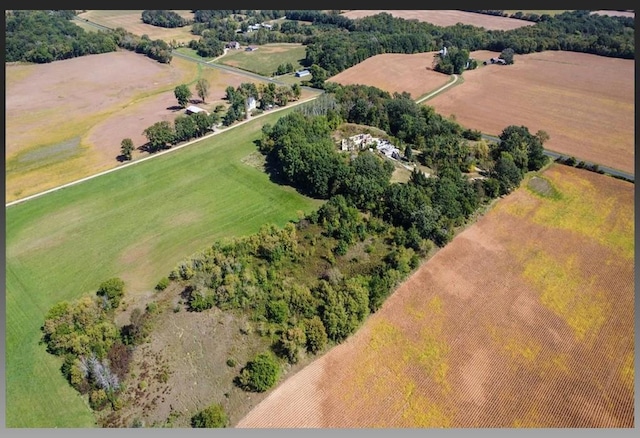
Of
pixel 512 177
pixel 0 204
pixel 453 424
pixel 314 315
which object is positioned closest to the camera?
pixel 453 424

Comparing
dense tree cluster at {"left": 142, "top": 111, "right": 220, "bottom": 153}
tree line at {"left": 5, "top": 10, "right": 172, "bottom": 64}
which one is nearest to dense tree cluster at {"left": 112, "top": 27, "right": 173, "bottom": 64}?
tree line at {"left": 5, "top": 10, "right": 172, "bottom": 64}

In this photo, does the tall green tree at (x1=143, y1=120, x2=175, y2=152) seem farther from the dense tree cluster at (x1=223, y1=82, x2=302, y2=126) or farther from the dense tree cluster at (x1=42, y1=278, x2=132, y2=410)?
the dense tree cluster at (x1=42, y1=278, x2=132, y2=410)

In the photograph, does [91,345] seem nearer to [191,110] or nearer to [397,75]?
[191,110]

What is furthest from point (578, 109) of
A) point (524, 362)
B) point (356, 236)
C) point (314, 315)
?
point (314, 315)

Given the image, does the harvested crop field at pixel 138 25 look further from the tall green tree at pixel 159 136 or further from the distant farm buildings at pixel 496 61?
the distant farm buildings at pixel 496 61

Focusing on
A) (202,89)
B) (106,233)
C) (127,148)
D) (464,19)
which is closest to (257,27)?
(464,19)

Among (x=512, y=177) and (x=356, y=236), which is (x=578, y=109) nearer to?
(x=512, y=177)

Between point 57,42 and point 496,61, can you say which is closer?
point 496,61
